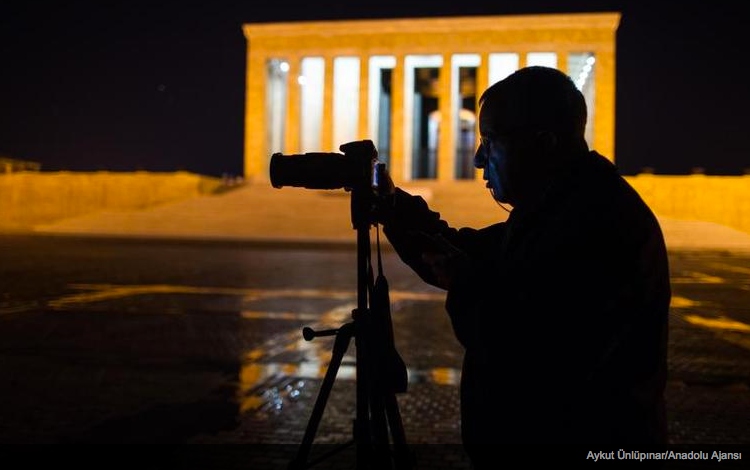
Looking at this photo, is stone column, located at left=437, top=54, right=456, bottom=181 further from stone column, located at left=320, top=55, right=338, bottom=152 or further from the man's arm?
the man's arm

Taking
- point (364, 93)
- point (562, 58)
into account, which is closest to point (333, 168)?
point (364, 93)

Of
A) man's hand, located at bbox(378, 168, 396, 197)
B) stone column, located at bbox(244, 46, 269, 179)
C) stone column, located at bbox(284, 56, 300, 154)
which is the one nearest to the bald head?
man's hand, located at bbox(378, 168, 396, 197)

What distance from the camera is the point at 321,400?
6.44 feet

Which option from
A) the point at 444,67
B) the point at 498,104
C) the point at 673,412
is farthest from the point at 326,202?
Result: the point at 498,104

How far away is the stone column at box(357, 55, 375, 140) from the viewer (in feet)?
124

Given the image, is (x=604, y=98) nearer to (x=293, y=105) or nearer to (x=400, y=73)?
(x=400, y=73)

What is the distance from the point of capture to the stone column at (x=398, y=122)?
37.4m

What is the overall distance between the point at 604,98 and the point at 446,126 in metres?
9.58

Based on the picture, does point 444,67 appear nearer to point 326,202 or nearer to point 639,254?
point 326,202

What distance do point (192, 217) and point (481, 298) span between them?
25.8 m

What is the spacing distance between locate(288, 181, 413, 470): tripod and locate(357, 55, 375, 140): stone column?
1439 inches

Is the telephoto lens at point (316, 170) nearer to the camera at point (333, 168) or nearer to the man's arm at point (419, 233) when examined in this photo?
the camera at point (333, 168)

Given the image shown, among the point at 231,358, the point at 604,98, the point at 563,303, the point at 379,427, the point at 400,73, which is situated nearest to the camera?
the point at 563,303

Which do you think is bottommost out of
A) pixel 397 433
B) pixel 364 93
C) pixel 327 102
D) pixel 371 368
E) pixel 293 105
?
pixel 397 433
